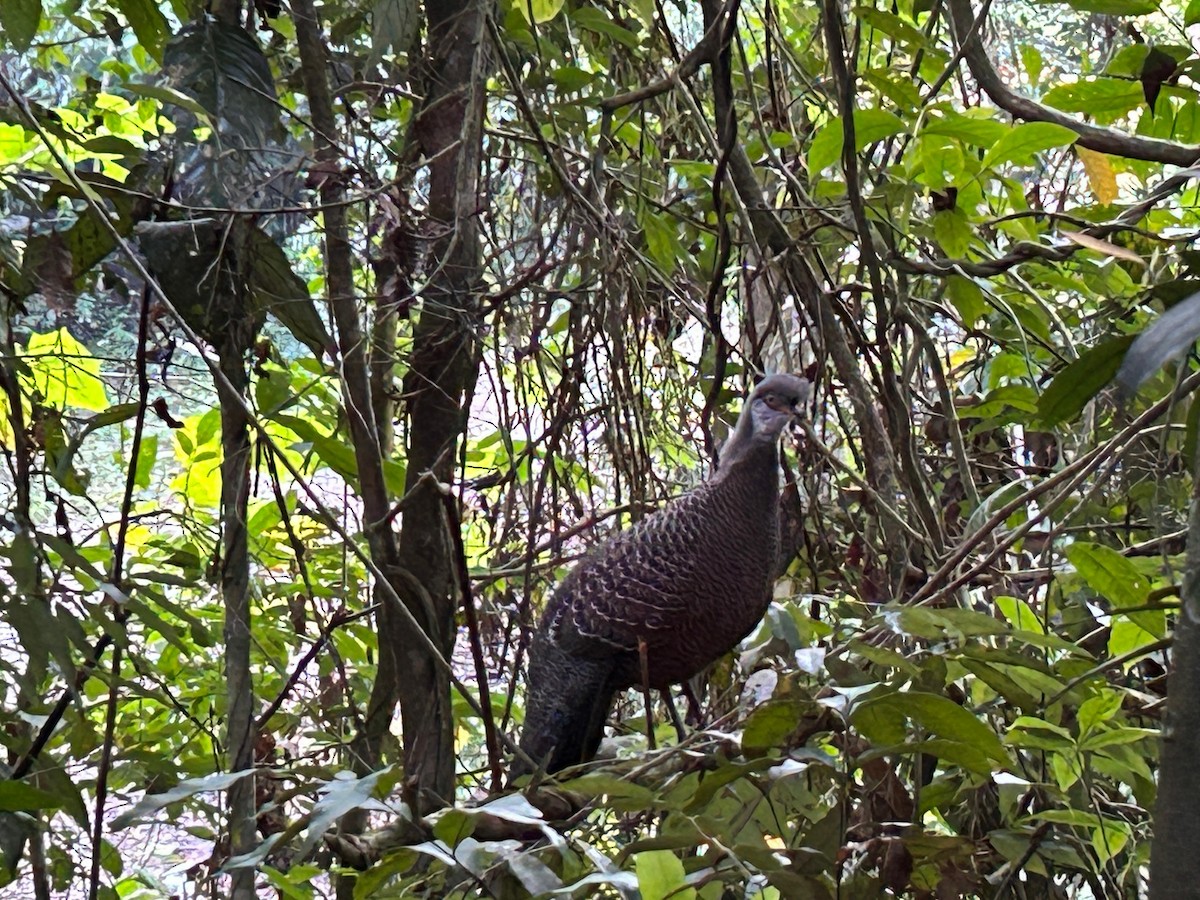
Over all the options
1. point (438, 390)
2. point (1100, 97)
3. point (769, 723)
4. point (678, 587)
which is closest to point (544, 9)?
point (438, 390)

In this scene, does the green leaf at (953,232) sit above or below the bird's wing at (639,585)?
above

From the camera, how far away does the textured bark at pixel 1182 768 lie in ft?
1.41

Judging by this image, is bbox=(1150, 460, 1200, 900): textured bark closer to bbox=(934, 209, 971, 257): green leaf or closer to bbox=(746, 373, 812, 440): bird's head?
bbox=(934, 209, 971, 257): green leaf

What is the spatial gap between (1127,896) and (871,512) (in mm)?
495

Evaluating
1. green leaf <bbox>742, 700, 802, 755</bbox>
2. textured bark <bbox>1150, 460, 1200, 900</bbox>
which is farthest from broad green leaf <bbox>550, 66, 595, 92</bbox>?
textured bark <bbox>1150, 460, 1200, 900</bbox>

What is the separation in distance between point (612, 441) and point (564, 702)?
330mm

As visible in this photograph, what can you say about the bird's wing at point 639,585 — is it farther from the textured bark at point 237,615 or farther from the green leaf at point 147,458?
the green leaf at point 147,458

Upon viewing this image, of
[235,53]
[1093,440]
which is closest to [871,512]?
[1093,440]

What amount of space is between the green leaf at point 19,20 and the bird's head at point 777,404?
2.64 feet

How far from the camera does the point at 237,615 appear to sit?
1.04 m

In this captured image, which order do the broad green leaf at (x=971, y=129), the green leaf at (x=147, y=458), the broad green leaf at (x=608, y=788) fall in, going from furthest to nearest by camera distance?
the green leaf at (x=147, y=458) → the broad green leaf at (x=971, y=129) → the broad green leaf at (x=608, y=788)

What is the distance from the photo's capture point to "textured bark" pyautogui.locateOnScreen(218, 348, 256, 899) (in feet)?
3.35

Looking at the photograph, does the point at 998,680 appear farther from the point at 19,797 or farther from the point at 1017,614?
the point at 19,797

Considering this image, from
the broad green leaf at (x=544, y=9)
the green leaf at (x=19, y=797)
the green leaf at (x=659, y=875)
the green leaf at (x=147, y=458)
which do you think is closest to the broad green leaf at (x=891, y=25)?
the broad green leaf at (x=544, y=9)
